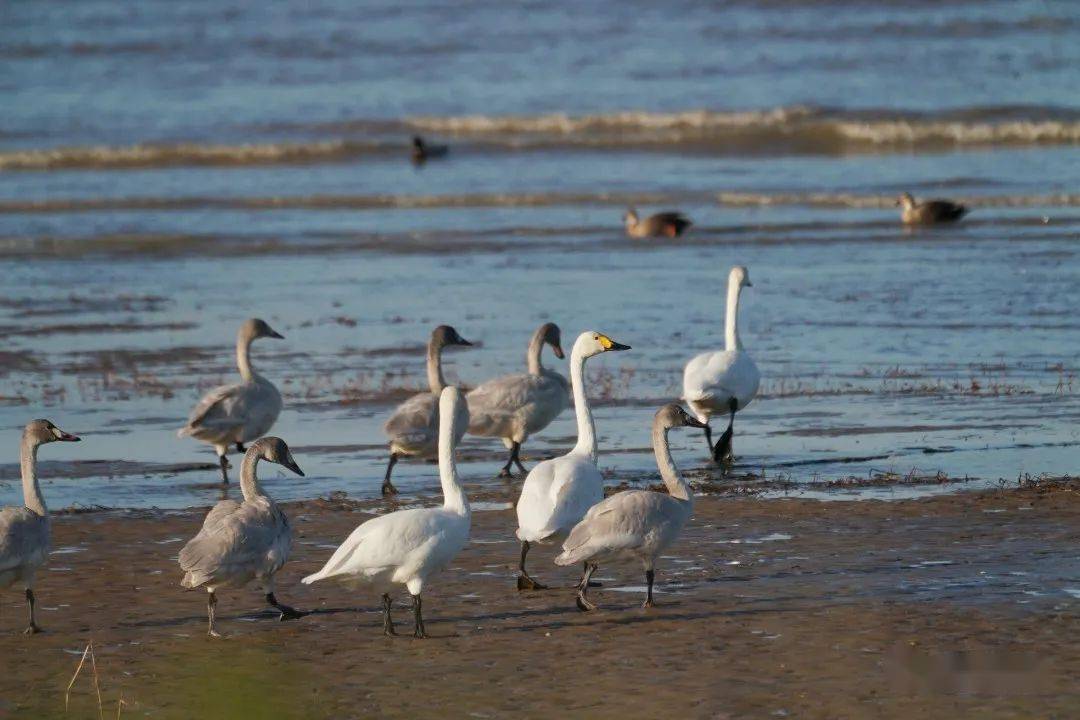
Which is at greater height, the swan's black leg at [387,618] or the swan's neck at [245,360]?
the swan's neck at [245,360]

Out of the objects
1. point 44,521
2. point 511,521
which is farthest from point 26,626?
point 511,521

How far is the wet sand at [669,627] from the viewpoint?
7309 millimetres

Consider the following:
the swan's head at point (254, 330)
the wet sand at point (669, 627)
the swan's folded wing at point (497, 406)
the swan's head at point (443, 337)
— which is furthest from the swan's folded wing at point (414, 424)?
the swan's head at point (254, 330)

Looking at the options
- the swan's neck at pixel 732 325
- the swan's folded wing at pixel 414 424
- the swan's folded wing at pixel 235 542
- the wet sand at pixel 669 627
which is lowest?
the wet sand at pixel 669 627

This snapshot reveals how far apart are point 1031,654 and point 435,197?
25.3m

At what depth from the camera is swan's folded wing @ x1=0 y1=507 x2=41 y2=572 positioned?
850 cm

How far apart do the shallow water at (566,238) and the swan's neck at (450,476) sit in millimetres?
2800

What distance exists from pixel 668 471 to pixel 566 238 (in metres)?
17.4

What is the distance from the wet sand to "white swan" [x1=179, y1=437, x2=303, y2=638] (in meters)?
0.24

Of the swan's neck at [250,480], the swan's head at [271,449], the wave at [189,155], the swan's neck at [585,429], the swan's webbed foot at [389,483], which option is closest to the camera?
the swan's neck at [250,480]

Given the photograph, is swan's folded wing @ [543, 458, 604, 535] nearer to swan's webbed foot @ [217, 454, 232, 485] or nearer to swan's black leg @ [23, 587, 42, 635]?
swan's black leg @ [23, 587, 42, 635]

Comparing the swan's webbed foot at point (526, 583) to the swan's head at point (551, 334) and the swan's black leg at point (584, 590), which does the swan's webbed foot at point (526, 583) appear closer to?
the swan's black leg at point (584, 590)

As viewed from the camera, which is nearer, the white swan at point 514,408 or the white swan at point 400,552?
the white swan at point 400,552

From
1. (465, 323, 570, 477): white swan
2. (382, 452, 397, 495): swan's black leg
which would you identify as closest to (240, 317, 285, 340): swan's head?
(465, 323, 570, 477): white swan
